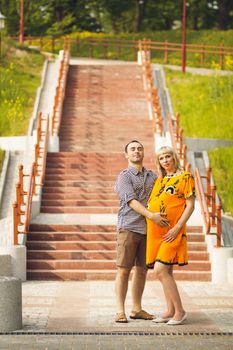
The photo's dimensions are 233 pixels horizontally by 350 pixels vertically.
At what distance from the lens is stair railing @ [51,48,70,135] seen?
2873 centimetres

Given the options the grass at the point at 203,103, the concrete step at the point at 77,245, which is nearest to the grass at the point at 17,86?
the grass at the point at 203,103

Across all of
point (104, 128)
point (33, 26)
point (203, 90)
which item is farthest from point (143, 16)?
point (104, 128)

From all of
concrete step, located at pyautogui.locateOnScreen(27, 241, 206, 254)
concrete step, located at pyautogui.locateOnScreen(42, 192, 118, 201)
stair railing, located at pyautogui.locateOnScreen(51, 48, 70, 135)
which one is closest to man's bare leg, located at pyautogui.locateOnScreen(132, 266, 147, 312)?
concrete step, located at pyautogui.locateOnScreen(27, 241, 206, 254)

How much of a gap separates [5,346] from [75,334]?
0.99 m

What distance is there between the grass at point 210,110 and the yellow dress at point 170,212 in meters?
12.8

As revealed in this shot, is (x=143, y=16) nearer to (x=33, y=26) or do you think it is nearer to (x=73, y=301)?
(x=33, y=26)

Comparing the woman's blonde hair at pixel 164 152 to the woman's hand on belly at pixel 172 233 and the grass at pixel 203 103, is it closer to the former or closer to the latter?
the woman's hand on belly at pixel 172 233

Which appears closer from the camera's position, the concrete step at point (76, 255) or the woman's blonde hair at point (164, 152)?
the woman's blonde hair at point (164, 152)

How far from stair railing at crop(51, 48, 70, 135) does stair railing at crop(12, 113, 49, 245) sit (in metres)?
1.17

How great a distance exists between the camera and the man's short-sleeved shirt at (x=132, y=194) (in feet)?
40.9

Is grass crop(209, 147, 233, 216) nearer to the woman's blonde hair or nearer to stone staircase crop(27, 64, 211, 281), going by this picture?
stone staircase crop(27, 64, 211, 281)

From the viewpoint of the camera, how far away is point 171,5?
192 feet

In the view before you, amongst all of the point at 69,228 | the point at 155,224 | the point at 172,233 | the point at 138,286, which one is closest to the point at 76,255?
the point at 69,228

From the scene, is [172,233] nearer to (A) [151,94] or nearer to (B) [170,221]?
(B) [170,221]
